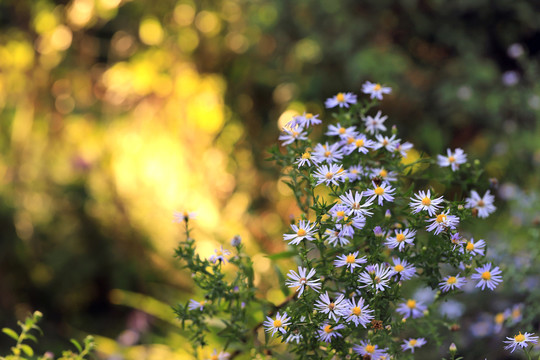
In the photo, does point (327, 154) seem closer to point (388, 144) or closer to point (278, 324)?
point (388, 144)

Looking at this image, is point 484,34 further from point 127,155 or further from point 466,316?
point 127,155

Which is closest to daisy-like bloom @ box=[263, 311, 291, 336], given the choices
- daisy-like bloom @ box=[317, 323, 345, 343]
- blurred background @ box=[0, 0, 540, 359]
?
daisy-like bloom @ box=[317, 323, 345, 343]

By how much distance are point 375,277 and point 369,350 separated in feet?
0.37

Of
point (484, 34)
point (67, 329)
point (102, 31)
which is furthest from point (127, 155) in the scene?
point (484, 34)

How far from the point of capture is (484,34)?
8.32 ft

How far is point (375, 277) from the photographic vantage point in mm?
750

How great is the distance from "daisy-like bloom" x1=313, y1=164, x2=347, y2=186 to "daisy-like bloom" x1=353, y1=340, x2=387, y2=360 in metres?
0.24

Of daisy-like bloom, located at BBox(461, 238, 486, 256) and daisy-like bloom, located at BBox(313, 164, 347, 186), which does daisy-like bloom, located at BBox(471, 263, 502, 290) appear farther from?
daisy-like bloom, located at BBox(313, 164, 347, 186)

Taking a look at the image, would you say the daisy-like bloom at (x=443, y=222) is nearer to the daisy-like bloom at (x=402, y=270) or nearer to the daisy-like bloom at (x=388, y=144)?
the daisy-like bloom at (x=402, y=270)

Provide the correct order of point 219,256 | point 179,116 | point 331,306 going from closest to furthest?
point 331,306, point 219,256, point 179,116

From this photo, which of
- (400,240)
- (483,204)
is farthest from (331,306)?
(483,204)

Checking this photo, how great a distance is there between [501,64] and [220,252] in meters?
2.28

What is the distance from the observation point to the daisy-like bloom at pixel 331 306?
28.9 inches

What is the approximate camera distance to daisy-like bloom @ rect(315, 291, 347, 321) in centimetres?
73
